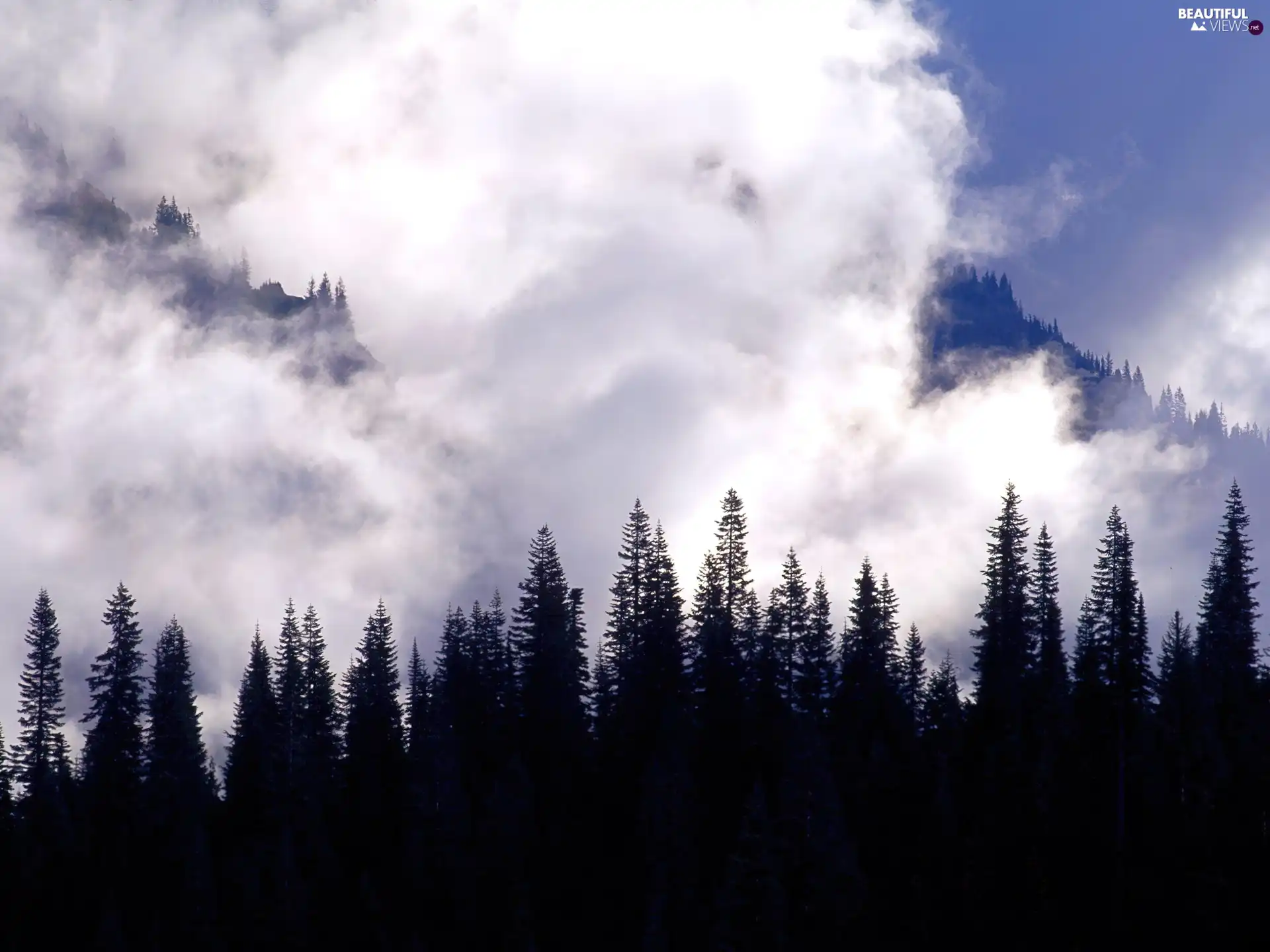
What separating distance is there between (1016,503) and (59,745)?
79.7 meters

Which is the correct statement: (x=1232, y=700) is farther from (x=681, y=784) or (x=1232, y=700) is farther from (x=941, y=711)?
(x=681, y=784)

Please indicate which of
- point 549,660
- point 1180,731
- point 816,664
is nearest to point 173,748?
point 549,660

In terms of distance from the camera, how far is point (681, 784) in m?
85.8

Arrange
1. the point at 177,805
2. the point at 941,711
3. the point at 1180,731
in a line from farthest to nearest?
the point at 177,805
the point at 941,711
the point at 1180,731

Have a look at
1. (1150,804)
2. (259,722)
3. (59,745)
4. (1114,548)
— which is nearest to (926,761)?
(1150,804)

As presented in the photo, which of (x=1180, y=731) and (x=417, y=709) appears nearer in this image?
(x=1180, y=731)

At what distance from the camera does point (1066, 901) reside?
7606 centimetres

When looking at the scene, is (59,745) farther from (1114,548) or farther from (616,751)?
(1114,548)

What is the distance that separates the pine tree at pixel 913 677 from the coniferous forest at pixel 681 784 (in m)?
0.36

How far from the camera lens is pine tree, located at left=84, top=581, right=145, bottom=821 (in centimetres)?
10475

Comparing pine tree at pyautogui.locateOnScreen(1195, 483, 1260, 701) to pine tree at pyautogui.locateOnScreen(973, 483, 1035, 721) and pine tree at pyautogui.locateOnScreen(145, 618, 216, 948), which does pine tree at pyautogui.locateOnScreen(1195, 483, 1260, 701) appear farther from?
pine tree at pyautogui.locateOnScreen(145, 618, 216, 948)

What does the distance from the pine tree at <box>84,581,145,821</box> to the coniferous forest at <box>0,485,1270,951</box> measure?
26cm

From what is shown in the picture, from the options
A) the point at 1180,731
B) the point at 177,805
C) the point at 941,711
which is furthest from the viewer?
the point at 177,805

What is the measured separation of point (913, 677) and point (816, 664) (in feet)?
33.2
